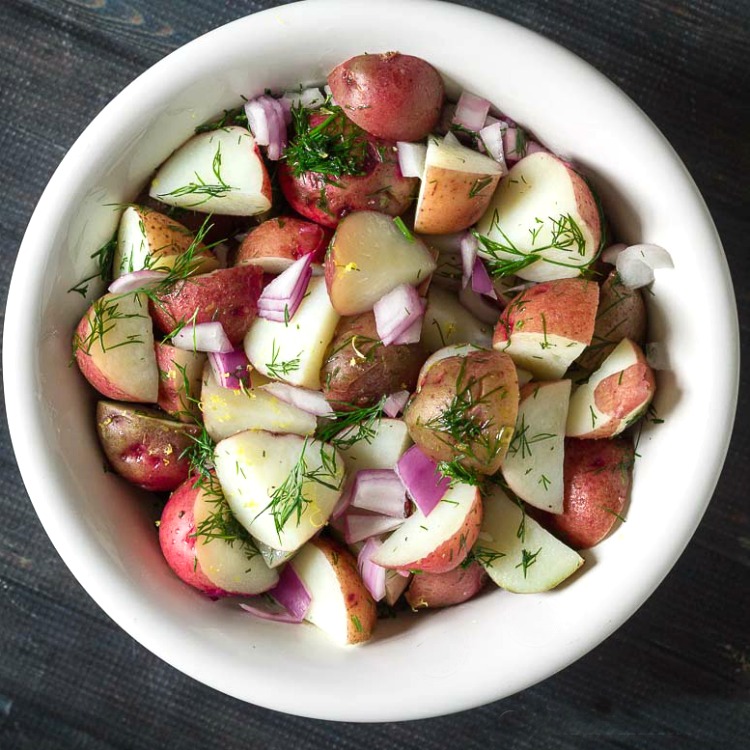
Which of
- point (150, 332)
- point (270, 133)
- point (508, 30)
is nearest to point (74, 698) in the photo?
point (150, 332)

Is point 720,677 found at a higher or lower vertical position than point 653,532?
lower

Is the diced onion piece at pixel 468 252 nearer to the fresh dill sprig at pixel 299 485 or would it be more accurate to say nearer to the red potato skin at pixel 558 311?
the red potato skin at pixel 558 311

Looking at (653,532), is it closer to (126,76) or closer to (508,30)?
(508,30)

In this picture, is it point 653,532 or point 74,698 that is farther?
point 74,698

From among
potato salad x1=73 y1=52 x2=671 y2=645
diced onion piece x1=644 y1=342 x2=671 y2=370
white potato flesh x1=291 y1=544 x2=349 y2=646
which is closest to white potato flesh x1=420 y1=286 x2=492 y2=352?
potato salad x1=73 y1=52 x2=671 y2=645

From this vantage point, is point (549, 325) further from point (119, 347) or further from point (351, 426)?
point (119, 347)

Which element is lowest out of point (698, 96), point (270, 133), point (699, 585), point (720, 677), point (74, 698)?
point (74, 698)

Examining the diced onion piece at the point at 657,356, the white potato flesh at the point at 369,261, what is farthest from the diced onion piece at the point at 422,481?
the diced onion piece at the point at 657,356

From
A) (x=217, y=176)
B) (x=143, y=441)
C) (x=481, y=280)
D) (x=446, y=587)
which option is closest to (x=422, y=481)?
(x=446, y=587)
